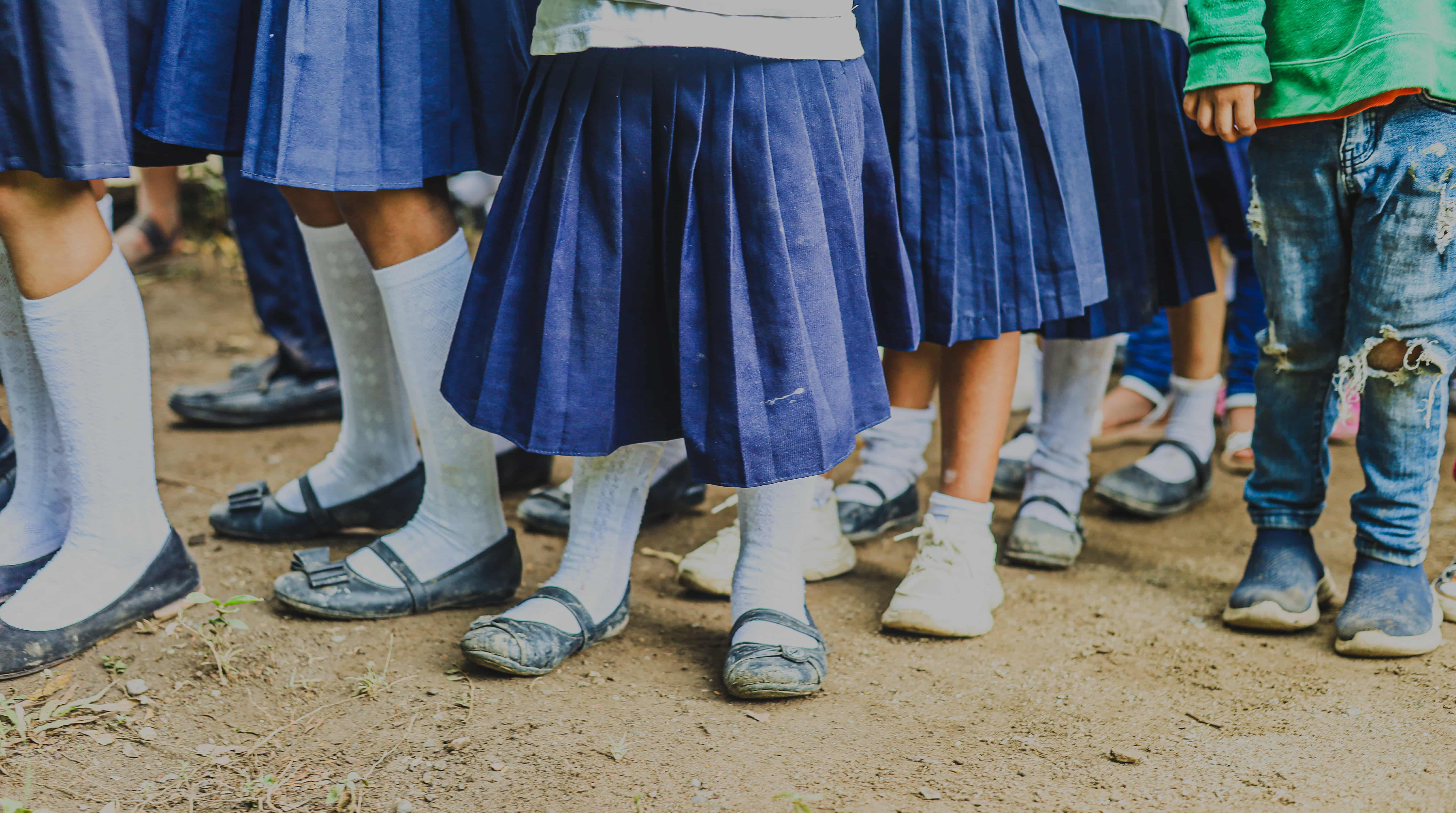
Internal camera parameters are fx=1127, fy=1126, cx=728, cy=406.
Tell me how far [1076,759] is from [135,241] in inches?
138

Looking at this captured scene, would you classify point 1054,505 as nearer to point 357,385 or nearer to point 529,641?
point 529,641

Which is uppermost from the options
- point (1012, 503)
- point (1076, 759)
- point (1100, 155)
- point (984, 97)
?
point (984, 97)

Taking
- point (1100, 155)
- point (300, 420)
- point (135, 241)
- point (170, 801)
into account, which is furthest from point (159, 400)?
point (1100, 155)

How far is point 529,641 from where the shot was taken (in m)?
1.43

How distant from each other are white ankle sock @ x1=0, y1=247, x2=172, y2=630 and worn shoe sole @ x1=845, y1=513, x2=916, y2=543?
1.09m

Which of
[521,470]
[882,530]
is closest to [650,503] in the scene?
[521,470]

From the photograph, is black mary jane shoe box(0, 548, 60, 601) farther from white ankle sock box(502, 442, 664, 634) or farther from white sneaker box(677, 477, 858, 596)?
white sneaker box(677, 477, 858, 596)

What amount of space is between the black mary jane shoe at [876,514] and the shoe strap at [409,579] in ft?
2.33

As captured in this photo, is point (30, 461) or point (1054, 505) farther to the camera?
point (1054, 505)

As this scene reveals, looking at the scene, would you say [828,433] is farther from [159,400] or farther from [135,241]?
[135,241]

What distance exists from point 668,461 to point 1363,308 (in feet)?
3.72

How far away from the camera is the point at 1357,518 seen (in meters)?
1.57

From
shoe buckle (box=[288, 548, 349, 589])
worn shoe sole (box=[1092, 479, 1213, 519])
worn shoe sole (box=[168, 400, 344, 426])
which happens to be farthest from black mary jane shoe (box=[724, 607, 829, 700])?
worn shoe sole (box=[168, 400, 344, 426])

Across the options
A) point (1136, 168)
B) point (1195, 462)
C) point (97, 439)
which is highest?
point (1136, 168)
